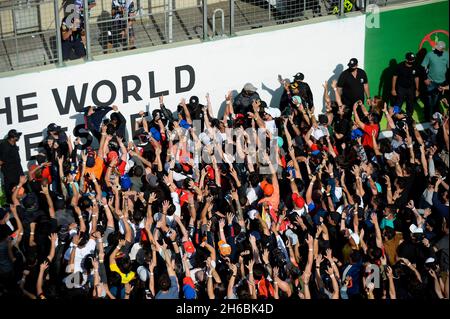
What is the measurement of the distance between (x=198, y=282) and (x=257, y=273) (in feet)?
2.94

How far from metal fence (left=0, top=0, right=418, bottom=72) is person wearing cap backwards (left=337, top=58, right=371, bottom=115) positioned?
1.26 meters

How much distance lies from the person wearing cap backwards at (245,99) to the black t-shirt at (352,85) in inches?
68.9

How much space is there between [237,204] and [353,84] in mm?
4836

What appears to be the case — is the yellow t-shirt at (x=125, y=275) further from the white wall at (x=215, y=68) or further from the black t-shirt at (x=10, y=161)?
the white wall at (x=215, y=68)

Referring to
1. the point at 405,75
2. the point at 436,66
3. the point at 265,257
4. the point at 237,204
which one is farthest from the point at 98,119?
the point at 436,66

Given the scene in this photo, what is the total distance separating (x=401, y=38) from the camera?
2172 centimetres

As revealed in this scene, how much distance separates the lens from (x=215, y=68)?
2059 centimetres

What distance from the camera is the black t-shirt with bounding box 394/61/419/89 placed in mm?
21094

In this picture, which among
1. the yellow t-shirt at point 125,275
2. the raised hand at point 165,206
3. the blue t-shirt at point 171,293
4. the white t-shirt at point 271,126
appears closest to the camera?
the blue t-shirt at point 171,293

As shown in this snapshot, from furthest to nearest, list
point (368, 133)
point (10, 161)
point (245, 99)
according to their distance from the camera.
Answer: point (245, 99), point (368, 133), point (10, 161)

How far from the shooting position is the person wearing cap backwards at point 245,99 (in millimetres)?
19953

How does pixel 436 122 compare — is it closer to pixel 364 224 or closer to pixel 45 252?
pixel 364 224

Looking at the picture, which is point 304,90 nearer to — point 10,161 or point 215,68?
point 215,68

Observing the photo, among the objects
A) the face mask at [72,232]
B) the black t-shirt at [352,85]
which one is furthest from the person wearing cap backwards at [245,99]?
the face mask at [72,232]
